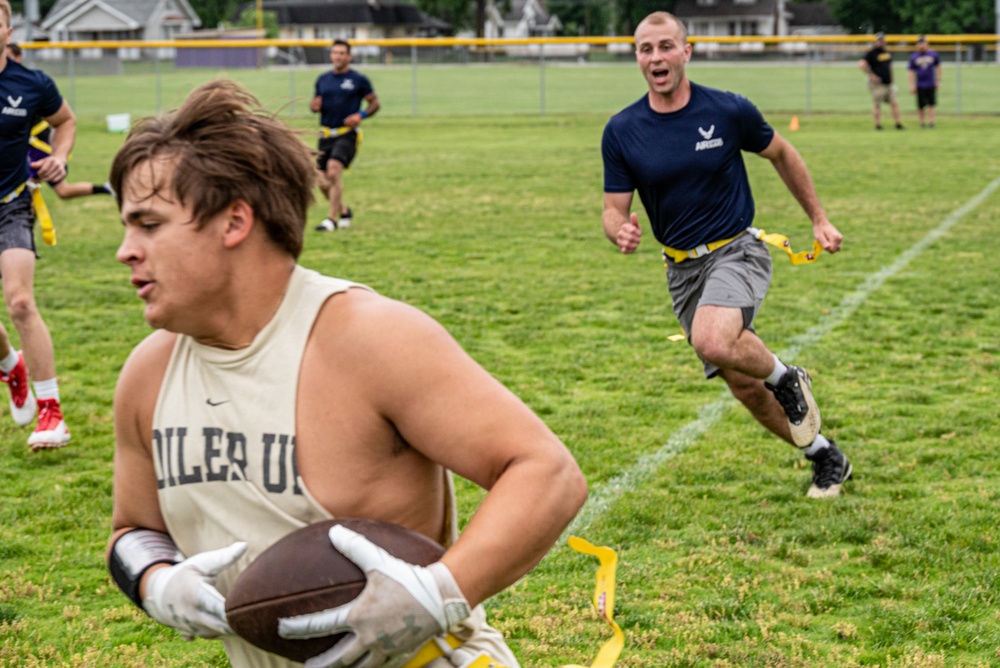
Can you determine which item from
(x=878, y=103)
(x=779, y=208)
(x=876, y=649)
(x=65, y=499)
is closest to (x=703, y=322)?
(x=876, y=649)

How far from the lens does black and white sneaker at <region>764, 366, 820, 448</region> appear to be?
19.0 feet

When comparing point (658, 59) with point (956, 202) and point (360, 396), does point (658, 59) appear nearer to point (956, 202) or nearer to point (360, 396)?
point (360, 396)

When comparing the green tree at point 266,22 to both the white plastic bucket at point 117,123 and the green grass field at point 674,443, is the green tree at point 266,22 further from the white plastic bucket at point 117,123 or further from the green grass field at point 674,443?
the green grass field at point 674,443

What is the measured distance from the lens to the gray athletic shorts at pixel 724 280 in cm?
574

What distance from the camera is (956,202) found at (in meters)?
16.0

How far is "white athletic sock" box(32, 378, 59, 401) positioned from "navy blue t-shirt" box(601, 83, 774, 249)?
10.4 ft

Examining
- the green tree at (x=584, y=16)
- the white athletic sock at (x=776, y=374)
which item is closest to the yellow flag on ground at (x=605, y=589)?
the white athletic sock at (x=776, y=374)

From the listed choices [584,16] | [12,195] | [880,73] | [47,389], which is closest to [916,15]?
[584,16]

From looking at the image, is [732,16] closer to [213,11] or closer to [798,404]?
[213,11]

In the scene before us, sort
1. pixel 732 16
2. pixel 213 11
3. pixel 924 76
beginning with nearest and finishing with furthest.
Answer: pixel 924 76 < pixel 732 16 < pixel 213 11

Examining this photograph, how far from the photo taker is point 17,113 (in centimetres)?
678

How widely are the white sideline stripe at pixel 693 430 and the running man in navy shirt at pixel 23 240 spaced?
290cm

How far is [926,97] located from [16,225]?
25.5 metres

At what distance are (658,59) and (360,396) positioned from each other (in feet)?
13.6
